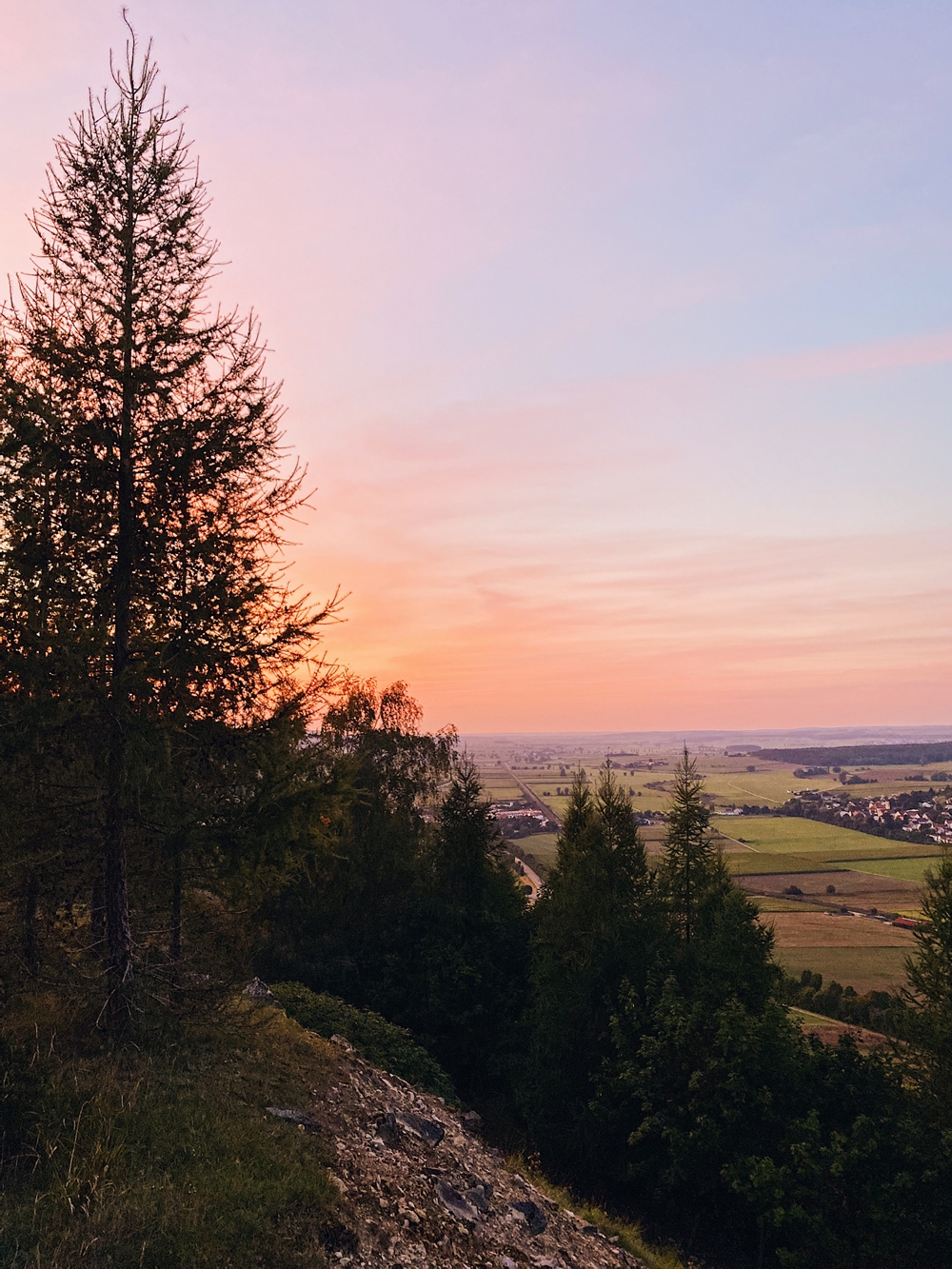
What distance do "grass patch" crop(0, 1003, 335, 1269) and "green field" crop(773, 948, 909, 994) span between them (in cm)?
5035

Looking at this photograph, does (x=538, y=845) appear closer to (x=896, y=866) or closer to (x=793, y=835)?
(x=896, y=866)

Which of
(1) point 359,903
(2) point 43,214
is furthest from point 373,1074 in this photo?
(1) point 359,903

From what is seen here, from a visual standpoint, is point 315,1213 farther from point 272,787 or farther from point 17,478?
point 17,478

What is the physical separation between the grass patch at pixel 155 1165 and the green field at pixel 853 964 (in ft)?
165

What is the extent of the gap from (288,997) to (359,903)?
12298 mm

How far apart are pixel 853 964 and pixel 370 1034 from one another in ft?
170

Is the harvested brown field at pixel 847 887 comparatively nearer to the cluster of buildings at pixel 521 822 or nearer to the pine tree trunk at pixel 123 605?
the cluster of buildings at pixel 521 822

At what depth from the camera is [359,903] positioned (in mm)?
34031

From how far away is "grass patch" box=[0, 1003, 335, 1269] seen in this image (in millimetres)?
6641

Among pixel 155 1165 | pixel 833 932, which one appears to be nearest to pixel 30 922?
pixel 155 1165

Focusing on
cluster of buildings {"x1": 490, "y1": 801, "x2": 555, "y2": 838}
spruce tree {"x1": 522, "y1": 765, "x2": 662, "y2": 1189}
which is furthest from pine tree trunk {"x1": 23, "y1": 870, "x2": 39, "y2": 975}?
cluster of buildings {"x1": 490, "y1": 801, "x2": 555, "y2": 838}

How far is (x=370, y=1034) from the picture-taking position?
2055 cm

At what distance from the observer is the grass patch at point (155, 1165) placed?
6.64 meters

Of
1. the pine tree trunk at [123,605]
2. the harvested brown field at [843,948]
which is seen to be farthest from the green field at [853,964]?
the pine tree trunk at [123,605]
